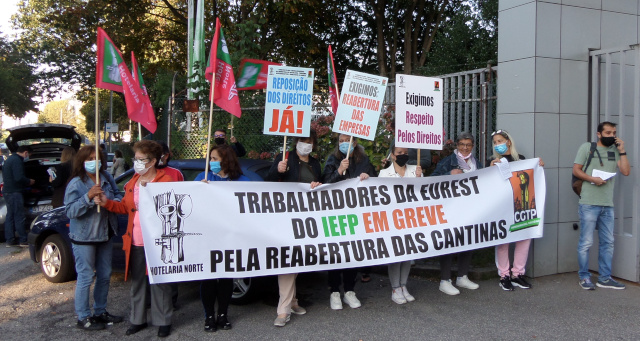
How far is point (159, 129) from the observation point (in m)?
10.9

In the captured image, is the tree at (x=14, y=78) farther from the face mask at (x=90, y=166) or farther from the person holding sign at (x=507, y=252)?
the person holding sign at (x=507, y=252)

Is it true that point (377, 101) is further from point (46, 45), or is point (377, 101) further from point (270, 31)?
point (46, 45)

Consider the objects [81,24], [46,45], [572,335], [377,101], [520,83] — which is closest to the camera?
[572,335]

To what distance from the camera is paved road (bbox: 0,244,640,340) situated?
482 centimetres

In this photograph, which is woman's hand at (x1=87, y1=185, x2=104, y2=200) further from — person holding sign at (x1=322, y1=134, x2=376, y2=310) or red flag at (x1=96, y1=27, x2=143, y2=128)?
person holding sign at (x1=322, y1=134, x2=376, y2=310)

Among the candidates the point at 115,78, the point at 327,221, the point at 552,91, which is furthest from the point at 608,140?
the point at 115,78

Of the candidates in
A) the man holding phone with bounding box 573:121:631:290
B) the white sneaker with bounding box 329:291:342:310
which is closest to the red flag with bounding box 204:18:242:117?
the white sneaker with bounding box 329:291:342:310

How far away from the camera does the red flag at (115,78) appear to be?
5.01 metres

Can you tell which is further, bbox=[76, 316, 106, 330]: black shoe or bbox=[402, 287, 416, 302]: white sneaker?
bbox=[402, 287, 416, 302]: white sneaker

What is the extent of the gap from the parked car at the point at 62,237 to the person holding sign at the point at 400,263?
139 cm

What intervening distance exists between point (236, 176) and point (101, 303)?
1.73 m

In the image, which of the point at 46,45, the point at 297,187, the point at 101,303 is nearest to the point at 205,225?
the point at 297,187

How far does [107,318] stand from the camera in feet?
16.7

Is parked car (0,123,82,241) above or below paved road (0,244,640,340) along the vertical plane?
above
